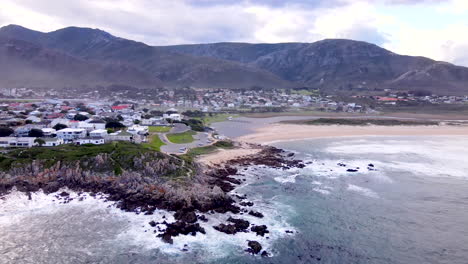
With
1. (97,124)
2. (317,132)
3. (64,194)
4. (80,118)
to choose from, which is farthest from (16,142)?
(317,132)

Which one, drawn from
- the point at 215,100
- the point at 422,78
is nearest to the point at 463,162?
the point at 215,100

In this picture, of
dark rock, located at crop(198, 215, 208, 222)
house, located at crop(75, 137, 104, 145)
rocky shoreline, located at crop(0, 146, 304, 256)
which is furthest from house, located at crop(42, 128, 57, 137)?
dark rock, located at crop(198, 215, 208, 222)

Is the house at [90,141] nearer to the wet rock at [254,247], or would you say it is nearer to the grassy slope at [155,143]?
the grassy slope at [155,143]

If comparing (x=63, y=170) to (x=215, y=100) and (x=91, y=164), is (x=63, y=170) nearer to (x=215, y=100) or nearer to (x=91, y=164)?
(x=91, y=164)

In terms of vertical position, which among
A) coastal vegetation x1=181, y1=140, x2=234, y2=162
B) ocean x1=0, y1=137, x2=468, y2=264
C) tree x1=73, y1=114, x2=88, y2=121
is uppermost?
tree x1=73, y1=114, x2=88, y2=121

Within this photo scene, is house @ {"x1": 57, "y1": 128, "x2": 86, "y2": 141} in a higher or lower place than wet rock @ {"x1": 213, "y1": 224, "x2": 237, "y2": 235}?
higher

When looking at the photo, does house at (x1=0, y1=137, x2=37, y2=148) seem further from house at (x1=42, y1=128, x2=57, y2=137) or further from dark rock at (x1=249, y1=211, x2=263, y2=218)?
dark rock at (x1=249, y1=211, x2=263, y2=218)

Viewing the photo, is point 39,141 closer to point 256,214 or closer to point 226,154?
point 226,154
